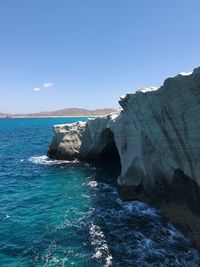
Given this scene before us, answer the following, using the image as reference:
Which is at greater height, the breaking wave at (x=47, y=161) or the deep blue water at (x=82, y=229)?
the breaking wave at (x=47, y=161)

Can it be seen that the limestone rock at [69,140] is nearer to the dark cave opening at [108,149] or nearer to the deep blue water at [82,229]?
the dark cave opening at [108,149]

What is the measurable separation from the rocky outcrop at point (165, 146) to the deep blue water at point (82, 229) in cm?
140

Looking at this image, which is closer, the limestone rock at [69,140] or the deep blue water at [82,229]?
the deep blue water at [82,229]

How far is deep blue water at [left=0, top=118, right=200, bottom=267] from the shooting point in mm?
18547

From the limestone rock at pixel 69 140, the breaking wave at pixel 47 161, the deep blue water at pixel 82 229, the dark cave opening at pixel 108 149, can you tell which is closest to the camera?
the deep blue water at pixel 82 229

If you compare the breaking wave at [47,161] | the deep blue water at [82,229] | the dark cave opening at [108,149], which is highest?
the dark cave opening at [108,149]

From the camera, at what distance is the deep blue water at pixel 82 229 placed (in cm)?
1855

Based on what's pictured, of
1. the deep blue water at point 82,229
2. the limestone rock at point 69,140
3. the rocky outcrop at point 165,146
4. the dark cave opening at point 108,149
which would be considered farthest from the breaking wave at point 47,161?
the rocky outcrop at point 165,146

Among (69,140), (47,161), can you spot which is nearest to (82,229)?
(69,140)

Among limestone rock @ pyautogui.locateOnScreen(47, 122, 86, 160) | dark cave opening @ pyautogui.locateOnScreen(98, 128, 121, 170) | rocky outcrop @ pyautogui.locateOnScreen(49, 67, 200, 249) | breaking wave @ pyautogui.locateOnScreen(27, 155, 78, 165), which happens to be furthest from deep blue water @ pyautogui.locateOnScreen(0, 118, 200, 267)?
limestone rock @ pyautogui.locateOnScreen(47, 122, 86, 160)

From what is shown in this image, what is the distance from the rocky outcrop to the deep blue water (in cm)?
140

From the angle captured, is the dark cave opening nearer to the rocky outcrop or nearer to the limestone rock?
the limestone rock

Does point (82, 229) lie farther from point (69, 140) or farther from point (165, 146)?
point (69, 140)

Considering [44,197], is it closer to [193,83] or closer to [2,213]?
[2,213]
